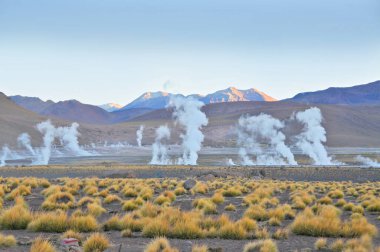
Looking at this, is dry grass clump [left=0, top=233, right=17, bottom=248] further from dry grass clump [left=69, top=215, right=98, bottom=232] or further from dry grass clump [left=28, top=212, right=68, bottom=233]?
dry grass clump [left=69, top=215, right=98, bottom=232]

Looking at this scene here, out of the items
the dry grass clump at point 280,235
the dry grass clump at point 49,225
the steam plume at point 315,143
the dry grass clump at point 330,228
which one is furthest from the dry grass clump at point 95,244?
the steam plume at point 315,143

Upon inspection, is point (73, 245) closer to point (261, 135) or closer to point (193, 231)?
point (193, 231)

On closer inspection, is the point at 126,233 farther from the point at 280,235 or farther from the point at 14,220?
the point at 280,235

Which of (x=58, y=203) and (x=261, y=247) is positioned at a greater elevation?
(x=261, y=247)

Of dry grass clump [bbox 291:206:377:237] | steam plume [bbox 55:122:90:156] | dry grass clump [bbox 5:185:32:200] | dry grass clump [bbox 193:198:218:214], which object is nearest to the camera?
dry grass clump [bbox 291:206:377:237]

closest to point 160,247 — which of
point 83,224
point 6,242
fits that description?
point 6,242

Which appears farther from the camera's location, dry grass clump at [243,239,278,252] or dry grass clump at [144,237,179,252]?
dry grass clump at [243,239,278,252]

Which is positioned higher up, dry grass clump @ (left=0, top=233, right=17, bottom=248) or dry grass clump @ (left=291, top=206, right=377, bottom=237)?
dry grass clump @ (left=0, top=233, right=17, bottom=248)

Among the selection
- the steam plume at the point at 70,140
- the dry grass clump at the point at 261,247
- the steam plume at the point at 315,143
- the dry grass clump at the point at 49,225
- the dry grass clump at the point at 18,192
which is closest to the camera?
the dry grass clump at the point at 261,247

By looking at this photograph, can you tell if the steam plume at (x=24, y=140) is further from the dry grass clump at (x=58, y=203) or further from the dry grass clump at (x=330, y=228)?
the dry grass clump at (x=330, y=228)

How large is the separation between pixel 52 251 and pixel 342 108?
202 meters

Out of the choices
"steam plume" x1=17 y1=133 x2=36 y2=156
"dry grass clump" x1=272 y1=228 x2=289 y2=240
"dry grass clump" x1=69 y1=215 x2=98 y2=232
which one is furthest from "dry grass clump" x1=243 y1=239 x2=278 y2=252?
"steam plume" x1=17 y1=133 x2=36 y2=156

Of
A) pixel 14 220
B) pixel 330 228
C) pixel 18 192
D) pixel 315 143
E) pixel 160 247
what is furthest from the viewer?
pixel 315 143

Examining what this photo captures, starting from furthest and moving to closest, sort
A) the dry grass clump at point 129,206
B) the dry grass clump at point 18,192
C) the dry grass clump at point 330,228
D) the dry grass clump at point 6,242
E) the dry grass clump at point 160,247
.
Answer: the dry grass clump at point 18,192 → the dry grass clump at point 129,206 → the dry grass clump at point 330,228 → the dry grass clump at point 6,242 → the dry grass clump at point 160,247
